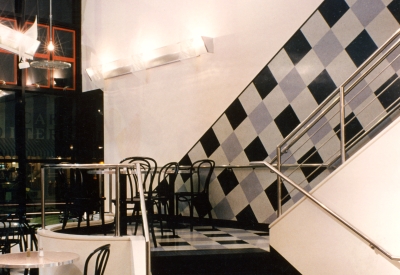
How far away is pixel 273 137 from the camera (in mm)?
6270

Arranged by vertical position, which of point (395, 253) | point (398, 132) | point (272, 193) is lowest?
point (395, 253)

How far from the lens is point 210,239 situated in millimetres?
5547

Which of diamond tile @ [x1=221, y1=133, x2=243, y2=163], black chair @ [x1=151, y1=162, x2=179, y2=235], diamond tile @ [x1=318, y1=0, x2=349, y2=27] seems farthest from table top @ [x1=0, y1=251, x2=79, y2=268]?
diamond tile @ [x1=318, y1=0, x2=349, y2=27]

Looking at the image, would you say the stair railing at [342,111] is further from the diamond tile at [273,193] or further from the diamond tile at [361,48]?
the diamond tile at [273,193]

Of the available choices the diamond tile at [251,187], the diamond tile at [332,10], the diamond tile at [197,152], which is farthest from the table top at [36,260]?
the diamond tile at [332,10]

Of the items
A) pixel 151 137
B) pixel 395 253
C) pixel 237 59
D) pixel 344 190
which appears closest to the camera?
pixel 395 253

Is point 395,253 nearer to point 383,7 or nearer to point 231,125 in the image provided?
point 383,7

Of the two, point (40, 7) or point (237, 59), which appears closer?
point (237, 59)

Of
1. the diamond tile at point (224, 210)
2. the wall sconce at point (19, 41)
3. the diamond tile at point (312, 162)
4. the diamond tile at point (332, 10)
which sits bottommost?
the diamond tile at point (224, 210)

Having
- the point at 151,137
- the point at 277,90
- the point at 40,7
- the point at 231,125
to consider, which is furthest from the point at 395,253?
the point at 40,7

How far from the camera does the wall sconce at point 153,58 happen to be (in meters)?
7.10

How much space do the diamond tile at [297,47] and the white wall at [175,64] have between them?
98 millimetres

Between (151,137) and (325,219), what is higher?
(151,137)

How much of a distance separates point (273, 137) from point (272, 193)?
2.29 ft
